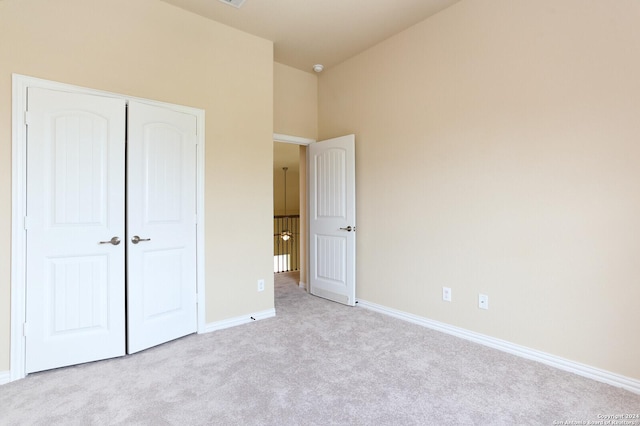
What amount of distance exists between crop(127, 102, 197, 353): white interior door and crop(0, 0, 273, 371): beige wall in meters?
0.19

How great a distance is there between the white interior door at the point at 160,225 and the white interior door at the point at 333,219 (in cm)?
171

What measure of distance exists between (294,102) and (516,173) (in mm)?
2801

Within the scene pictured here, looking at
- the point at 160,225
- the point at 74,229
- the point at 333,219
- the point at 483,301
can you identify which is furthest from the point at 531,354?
the point at 74,229

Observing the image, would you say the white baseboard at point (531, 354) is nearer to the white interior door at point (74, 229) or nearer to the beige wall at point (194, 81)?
the beige wall at point (194, 81)

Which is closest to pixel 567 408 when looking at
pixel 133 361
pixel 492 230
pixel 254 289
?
pixel 492 230

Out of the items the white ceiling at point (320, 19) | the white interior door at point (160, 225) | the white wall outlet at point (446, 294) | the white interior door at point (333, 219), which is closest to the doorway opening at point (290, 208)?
the white interior door at point (333, 219)

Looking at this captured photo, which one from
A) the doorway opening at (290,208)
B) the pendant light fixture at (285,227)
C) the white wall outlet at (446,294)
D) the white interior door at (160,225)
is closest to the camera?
the white interior door at (160,225)

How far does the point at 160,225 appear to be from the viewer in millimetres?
2744

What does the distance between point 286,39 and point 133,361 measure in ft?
11.2

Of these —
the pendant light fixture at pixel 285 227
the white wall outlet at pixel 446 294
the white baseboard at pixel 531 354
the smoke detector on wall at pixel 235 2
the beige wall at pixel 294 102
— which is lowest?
the white baseboard at pixel 531 354

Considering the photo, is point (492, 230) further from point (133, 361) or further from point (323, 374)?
point (133, 361)

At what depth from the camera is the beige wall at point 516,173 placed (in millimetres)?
2098

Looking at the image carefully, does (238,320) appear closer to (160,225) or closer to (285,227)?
(160,225)

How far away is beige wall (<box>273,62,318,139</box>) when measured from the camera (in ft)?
13.3
